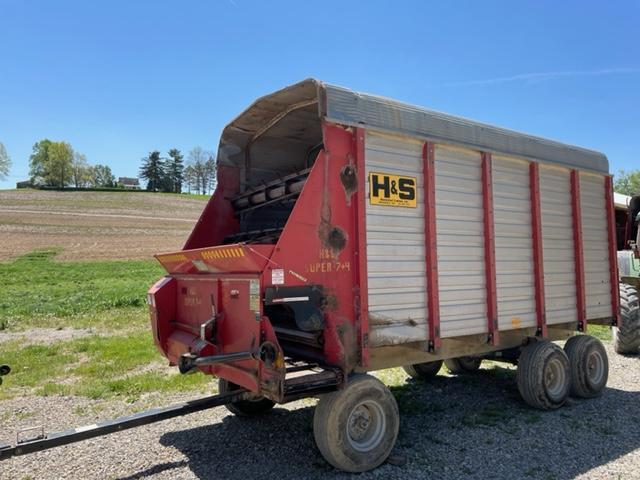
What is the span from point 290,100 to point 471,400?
458 cm

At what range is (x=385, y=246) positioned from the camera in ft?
15.0

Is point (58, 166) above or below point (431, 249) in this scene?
above

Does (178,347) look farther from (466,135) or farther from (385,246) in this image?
(466,135)

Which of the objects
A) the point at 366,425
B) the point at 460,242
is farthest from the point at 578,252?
the point at 366,425

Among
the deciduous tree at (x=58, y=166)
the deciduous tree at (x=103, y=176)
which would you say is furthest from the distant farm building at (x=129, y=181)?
the deciduous tree at (x=58, y=166)

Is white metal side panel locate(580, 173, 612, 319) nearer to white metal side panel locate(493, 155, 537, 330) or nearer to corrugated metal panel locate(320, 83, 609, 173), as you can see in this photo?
corrugated metal panel locate(320, 83, 609, 173)

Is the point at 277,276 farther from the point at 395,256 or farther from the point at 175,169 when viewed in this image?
the point at 175,169

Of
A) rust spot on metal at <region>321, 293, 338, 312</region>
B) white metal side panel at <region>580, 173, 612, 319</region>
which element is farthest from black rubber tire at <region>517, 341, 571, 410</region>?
rust spot on metal at <region>321, 293, 338, 312</region>

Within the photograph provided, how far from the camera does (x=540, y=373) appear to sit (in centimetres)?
588

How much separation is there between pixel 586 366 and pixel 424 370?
2205 millimetres

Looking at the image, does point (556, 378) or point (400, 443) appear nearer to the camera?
point (400, 443)

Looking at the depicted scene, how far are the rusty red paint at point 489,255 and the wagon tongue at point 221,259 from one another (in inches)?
105

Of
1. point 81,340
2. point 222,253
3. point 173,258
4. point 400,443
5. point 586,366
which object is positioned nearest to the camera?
point 222,253

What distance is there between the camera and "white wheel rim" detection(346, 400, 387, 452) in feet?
14.0
